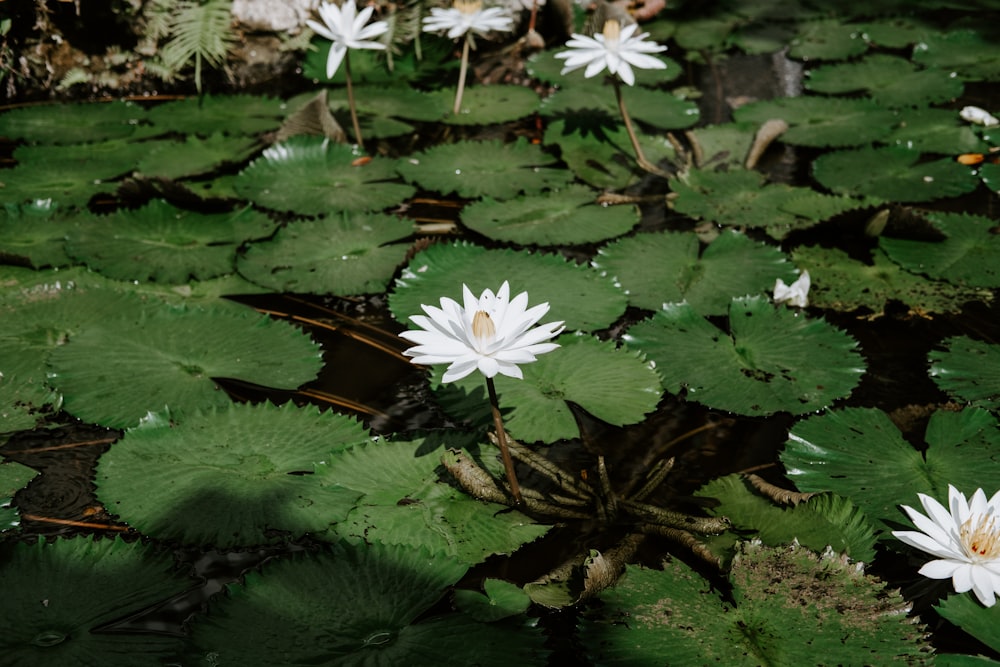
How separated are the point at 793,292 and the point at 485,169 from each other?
4.19ft

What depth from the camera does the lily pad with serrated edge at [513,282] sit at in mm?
2342

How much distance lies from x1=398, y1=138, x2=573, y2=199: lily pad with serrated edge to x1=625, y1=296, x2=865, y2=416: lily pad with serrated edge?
0.98 metres

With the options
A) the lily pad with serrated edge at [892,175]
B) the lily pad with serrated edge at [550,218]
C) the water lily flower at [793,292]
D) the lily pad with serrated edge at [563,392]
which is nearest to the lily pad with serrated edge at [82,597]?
the lily pad with serrated edge at [563,392]

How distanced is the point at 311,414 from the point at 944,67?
3.76 m

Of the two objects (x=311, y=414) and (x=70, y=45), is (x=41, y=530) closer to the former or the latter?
(x=311, y=414)

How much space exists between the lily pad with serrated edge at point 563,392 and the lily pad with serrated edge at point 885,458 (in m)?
0.36

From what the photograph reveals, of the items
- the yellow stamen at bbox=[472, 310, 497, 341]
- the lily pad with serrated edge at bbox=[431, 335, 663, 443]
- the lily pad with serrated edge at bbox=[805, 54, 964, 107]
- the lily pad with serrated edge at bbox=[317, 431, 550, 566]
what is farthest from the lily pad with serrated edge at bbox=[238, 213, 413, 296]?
the lily pad with serrated edge at bbox=[805, 54, 964, 107]

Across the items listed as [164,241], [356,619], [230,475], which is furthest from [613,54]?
[356,619]

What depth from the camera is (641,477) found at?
6.09 ft

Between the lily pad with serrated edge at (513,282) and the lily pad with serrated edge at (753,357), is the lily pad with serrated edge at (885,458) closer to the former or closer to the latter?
the lily pad with serrated edge at (753,357)

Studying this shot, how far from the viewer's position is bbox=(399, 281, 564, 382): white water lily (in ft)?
4.97

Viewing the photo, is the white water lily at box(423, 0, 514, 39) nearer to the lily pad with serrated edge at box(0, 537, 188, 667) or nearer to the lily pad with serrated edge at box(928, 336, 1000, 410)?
the lily pad with serrated edge at box(928, 336, 1000, 410)

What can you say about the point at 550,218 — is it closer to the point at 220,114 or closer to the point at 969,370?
the point at 969,370

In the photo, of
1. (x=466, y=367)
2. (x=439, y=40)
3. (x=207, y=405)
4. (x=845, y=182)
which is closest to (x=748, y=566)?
(x=466, y=367)
